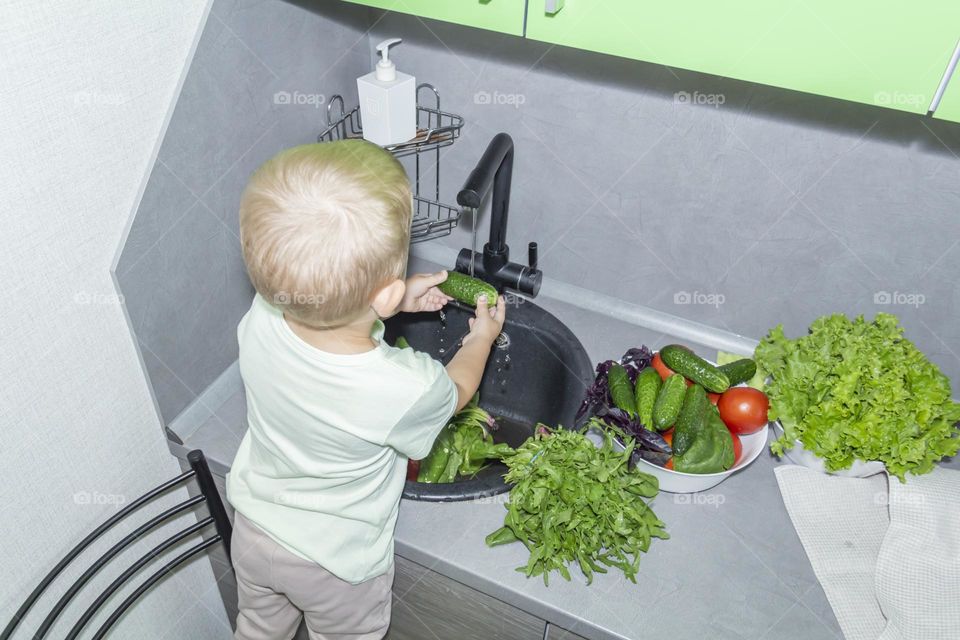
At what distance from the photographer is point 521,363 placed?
1354mm

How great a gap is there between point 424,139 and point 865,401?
0.82 m

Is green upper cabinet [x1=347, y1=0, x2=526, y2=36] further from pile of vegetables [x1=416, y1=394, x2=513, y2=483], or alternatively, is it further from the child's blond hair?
pile of vegetables [x1=416, y1=394, x2=513, y2=483]

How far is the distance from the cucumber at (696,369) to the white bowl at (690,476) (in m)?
0.11

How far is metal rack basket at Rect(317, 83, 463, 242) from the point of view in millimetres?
1276

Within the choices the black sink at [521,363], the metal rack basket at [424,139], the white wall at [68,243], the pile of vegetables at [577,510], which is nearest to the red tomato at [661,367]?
the black sink at [521,363]

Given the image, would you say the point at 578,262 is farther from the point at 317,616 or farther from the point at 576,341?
the point at 317,616

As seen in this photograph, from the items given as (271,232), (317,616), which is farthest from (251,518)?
(271,232)

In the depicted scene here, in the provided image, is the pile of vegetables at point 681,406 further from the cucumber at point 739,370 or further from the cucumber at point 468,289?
the cucumber at point 468,289

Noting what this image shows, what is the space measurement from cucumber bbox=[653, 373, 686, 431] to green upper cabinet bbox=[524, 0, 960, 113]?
475 millimetres

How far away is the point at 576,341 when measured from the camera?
1274mm

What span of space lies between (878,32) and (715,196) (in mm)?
497

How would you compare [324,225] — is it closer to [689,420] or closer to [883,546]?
[689,420]

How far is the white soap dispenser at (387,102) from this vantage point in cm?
115

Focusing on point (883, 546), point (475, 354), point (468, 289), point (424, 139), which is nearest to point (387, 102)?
point (424, 139)
